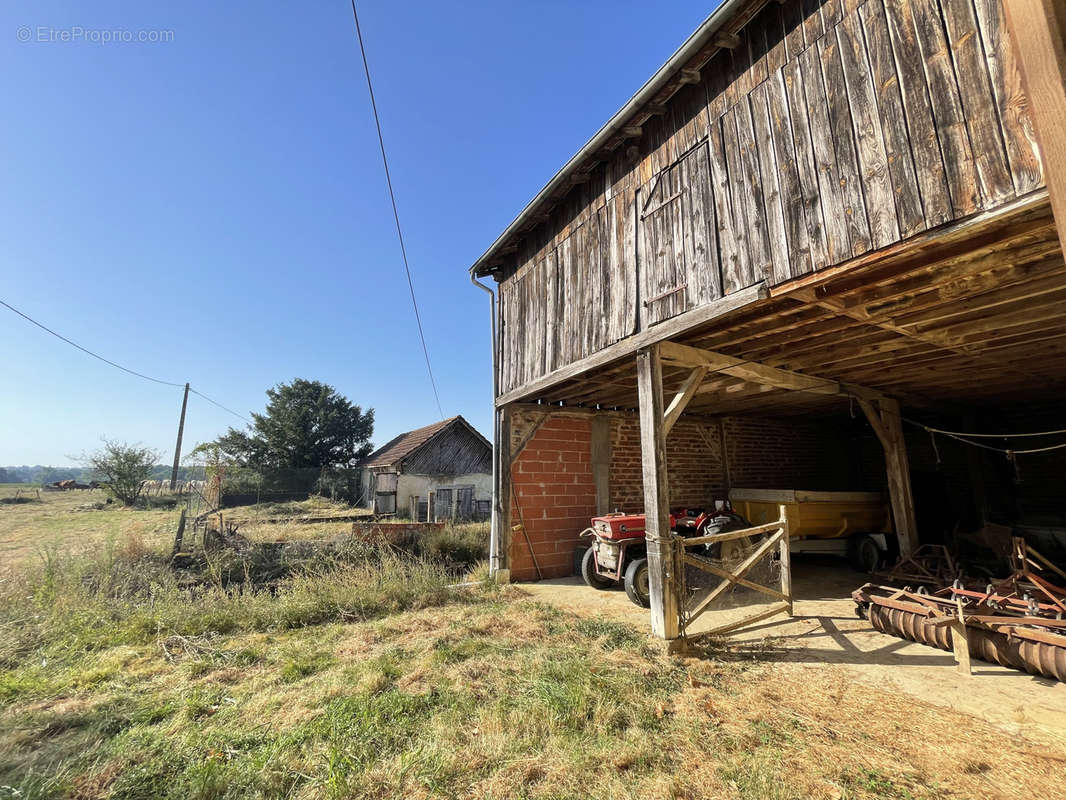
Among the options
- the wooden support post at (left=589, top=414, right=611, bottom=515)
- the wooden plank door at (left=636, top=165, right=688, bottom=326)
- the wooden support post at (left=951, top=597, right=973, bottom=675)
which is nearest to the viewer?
the wooden support post at (left=951, top=597, right=973, bottom=675)

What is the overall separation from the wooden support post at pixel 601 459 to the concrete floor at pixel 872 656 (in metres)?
1.80

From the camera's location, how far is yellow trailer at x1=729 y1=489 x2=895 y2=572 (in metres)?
7.08

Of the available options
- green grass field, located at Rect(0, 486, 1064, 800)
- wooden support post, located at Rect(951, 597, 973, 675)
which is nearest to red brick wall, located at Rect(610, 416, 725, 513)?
green grass field, located at Rect(0, 486, 1064, 800)

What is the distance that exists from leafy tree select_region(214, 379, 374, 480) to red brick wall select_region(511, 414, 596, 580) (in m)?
25.3

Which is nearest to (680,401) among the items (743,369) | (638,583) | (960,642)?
(743,369)

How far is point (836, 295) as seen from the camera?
385 centimetres

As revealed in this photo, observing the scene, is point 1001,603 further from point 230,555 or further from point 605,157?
point 230,555

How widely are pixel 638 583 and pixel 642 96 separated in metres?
5.71

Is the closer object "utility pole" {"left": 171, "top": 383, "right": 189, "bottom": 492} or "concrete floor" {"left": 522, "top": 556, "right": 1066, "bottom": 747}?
"concrete floor" {"left": 522, "top": 556, "right": 1066, "bottom": 747}

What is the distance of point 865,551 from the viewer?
7.45 m

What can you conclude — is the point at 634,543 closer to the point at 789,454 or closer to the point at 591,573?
the point at 591,573

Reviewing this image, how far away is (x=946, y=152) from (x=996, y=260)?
3.66 feet

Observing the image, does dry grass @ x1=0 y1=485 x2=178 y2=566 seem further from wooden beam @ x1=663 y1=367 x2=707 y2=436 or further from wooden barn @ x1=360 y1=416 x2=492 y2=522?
wooden beam @ x1=663 y1=367 x2=707 y2=436

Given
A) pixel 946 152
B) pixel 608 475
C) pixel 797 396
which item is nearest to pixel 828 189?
pixel 946 152
